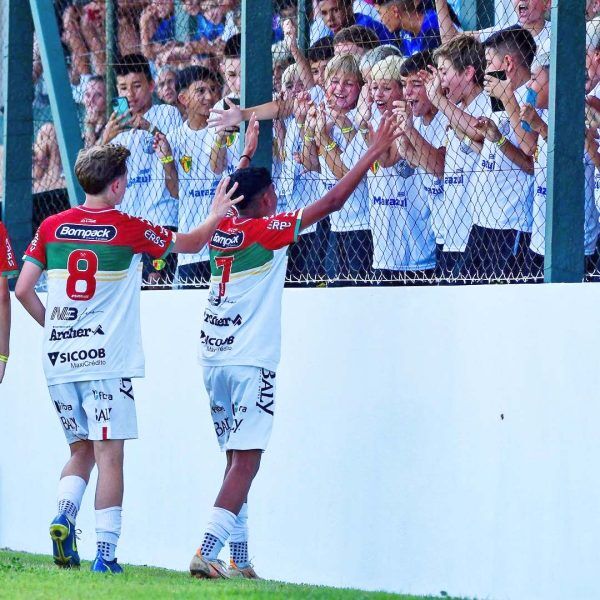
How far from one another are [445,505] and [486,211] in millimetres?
1416

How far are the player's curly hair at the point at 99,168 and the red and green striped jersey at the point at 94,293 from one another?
0.37 ft

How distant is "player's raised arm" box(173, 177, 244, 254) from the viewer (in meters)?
6.20

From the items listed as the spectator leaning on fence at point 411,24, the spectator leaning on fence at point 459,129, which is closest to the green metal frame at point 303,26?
the spectator leaning on fence at point 411,24

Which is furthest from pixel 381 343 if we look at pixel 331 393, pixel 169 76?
pixel 169 76

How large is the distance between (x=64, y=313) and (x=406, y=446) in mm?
1655

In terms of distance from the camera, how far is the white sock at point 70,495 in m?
6.23

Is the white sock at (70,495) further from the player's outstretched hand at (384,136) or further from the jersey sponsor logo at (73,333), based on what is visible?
the player's outstretched hand at (384,136)

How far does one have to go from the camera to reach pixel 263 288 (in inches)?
251

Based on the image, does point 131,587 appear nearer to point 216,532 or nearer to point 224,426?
point 216,532

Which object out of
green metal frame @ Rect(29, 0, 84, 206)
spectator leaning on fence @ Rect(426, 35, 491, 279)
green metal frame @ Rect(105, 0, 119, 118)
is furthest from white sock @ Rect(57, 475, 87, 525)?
green metal frame @ Rect(105, 0, 119, 118)

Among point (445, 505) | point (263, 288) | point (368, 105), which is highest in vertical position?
point (368, 105)

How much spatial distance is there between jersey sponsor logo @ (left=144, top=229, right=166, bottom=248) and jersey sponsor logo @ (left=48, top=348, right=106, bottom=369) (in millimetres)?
530

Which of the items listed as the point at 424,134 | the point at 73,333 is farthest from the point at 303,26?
the point at 73,333

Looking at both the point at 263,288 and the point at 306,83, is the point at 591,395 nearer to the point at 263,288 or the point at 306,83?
the point at 263,288
